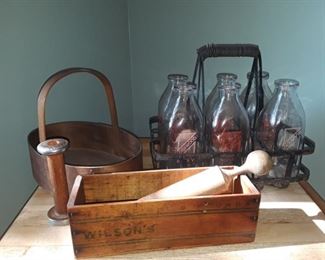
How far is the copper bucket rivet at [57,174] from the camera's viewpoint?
24.1 inches

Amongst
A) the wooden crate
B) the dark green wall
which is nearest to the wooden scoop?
the wooden crate

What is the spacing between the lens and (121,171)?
0.67m

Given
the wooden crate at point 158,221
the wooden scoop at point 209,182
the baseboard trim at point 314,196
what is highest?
the wooden scoop at point 209,182

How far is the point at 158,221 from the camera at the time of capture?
1.85 ft

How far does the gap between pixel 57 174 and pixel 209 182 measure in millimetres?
258

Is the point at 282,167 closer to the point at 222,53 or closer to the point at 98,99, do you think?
the point at 222,53

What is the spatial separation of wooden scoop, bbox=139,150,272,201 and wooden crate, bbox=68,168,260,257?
0.03m

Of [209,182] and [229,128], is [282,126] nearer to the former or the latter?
[229,128]

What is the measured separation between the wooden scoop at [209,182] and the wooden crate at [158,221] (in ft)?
0.08

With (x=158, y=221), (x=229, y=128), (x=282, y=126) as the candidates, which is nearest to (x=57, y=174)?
(x=158, y=221)

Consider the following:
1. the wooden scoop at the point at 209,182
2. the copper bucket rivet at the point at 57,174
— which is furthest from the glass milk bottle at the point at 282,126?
the copper bucket rivet at the point at 57,174

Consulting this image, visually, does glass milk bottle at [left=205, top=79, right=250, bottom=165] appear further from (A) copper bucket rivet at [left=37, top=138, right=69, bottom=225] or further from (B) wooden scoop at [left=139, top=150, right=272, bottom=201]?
(A) copper bucket rivet at [left=37, top=138, right=69, bottom=225]

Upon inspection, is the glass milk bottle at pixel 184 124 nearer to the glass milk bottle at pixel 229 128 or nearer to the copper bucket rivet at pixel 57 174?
the glass milk bottle at pixel 229 128

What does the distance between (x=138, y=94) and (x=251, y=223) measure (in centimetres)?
60
